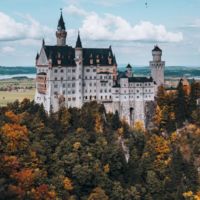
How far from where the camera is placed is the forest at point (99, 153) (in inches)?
2859

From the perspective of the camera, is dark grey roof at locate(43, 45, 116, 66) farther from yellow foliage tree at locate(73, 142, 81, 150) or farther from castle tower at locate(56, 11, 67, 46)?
yellow foliage tree at locate(73, 142, 81, 150)

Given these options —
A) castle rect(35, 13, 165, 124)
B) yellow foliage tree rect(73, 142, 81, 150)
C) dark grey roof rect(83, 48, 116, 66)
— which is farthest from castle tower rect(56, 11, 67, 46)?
yellow foliage tree rect(73, 142, 81, 150)

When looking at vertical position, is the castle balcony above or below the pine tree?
above

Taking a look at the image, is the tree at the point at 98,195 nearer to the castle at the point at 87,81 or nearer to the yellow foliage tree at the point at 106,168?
the yellow foliage tree at the point at 106,168

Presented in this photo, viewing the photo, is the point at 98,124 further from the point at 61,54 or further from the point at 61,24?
the point at 61,24

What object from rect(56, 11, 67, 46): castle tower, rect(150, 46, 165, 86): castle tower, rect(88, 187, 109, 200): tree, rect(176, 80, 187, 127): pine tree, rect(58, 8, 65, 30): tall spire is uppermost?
rect(58, 8, 65, 30): tall spire

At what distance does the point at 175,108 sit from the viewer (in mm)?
96562

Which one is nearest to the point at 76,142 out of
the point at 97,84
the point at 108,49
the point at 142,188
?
the point at 142,188

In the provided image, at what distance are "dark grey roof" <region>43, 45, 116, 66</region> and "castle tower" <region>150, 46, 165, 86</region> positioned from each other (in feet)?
27.8

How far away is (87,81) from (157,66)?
50.0ft

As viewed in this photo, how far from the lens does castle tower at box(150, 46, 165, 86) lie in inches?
4087

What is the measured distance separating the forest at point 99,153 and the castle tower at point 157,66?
23.0 ft

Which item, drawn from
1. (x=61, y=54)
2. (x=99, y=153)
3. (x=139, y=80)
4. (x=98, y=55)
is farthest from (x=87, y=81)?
(x=99, y=153)

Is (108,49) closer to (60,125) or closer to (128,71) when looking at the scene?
(128,71)
